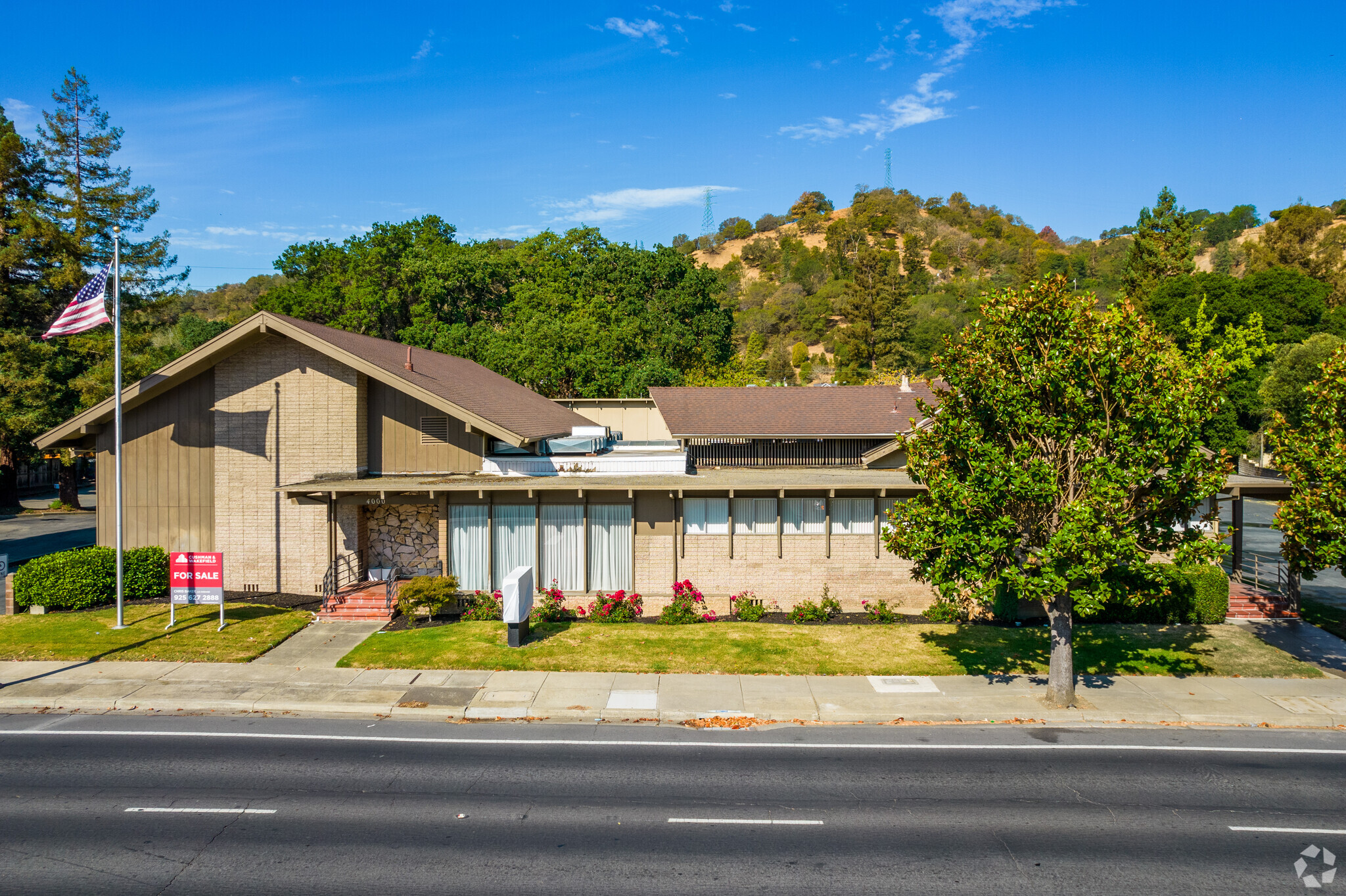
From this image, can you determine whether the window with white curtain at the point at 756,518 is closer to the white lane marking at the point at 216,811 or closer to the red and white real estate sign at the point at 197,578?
the red and white real estate sign at the point at 197,578

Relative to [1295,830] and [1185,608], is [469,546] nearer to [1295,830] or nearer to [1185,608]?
[1295,830]

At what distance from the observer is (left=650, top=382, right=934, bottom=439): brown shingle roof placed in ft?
99.0

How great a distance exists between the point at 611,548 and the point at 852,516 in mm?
6804

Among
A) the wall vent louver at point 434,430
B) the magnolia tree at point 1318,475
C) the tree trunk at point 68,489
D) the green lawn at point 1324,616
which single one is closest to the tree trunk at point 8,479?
the tree trunk at point 68,489

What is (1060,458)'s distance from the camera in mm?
14891

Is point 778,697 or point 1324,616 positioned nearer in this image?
point 778,697

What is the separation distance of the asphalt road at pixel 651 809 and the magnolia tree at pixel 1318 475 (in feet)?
13.0

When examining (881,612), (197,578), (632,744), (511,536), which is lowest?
(632,744)

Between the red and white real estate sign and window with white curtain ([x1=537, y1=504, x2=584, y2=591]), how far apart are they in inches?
311

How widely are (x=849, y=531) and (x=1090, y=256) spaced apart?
517ft

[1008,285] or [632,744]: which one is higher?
[1008,285]

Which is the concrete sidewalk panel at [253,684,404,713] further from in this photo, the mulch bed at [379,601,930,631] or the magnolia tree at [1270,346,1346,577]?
the magnolia tree at [1270,346,1346,577]

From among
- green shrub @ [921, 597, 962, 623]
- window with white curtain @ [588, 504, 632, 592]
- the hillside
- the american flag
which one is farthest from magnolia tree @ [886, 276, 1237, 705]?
the hillside

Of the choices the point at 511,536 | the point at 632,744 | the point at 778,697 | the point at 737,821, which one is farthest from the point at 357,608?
the point at 737,821
